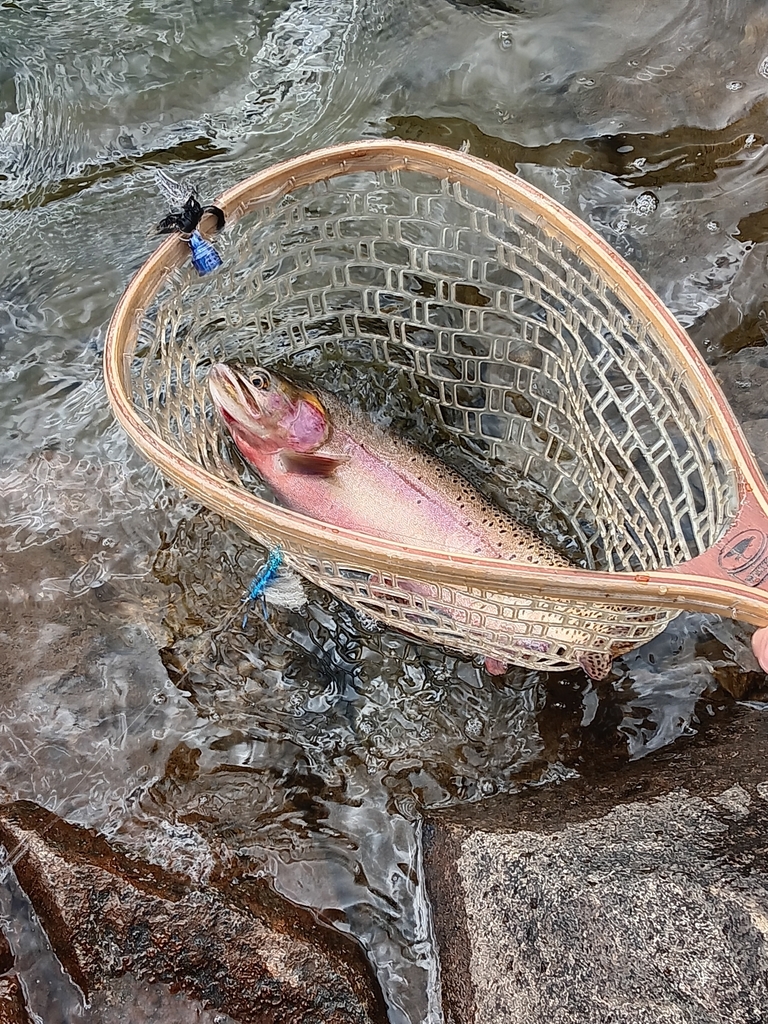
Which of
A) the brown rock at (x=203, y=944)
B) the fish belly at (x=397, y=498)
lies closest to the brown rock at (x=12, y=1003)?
the brown rock at (x=203, y=944)

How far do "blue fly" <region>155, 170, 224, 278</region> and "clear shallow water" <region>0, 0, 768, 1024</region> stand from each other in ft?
2.72

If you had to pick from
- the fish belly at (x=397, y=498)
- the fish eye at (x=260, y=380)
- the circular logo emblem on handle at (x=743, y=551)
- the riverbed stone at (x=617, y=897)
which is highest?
the circular logo emblem on handle at (x=743, y=551)

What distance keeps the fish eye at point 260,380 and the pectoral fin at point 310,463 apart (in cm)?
20

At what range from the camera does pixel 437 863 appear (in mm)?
1925

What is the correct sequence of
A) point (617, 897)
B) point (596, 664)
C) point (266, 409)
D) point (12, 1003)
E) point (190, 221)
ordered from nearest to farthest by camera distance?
1. point (617, 897)
2. point (12, 1003)
3. point (190, 221)
4. point (596, 664)
5. point (266, 409)

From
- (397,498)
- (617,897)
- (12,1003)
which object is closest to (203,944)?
(12,1003)

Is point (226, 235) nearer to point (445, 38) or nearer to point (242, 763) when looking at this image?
point (242, 763)

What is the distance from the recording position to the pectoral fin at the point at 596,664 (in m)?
2.05

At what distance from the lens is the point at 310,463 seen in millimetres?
2434

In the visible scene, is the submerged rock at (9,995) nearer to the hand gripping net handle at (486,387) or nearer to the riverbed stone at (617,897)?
the riverbed stone at (617,897)

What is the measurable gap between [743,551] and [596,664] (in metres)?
0.71

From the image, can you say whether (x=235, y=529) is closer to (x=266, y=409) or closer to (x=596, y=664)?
(x=266, y=409)

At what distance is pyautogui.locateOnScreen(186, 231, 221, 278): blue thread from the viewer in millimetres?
1955

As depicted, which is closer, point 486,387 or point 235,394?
point 235,394
